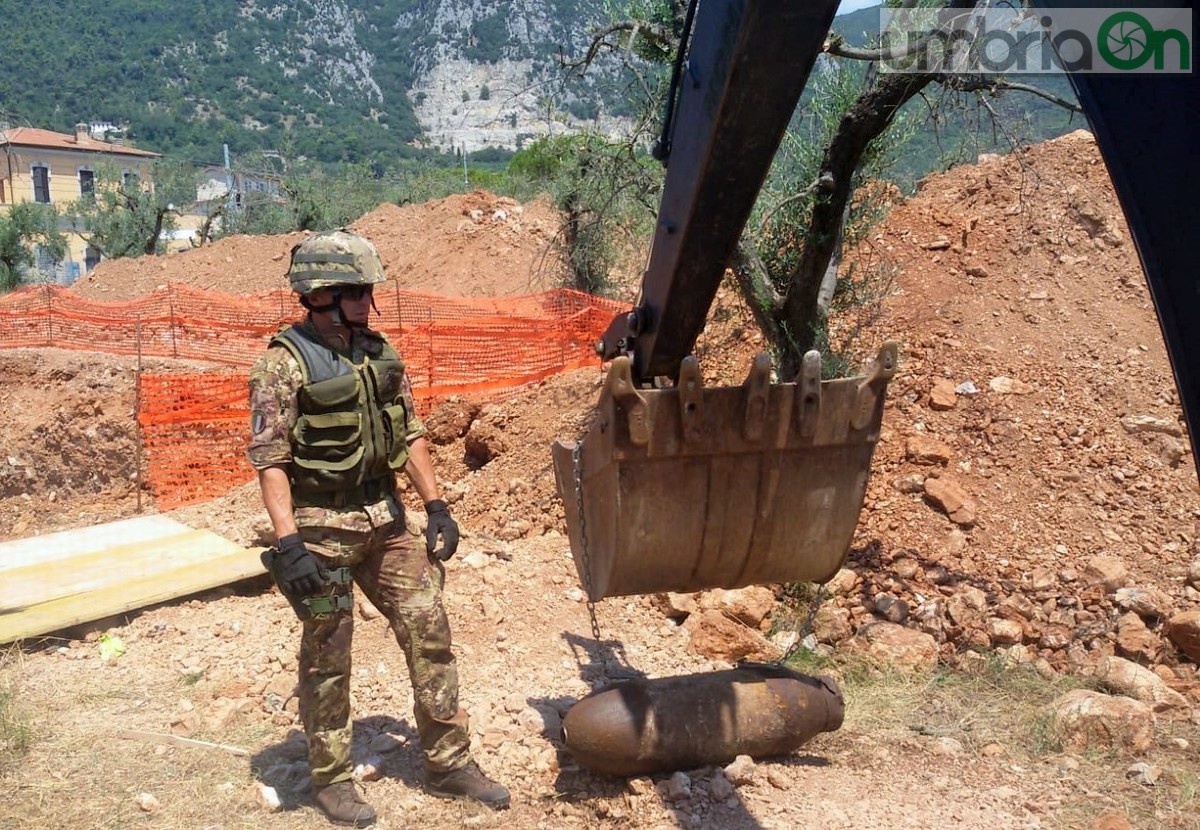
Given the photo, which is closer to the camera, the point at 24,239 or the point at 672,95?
the point at 672,95

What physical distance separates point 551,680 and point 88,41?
382 feet

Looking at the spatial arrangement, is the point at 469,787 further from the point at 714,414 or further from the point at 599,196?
the point at 599,196

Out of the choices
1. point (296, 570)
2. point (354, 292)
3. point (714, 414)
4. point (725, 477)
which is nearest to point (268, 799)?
point (296, 570)

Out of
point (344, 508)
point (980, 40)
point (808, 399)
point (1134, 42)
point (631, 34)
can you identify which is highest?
point (631, 34)

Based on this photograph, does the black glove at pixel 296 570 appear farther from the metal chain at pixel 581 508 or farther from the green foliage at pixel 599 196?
the green foliage at pixel 599 196

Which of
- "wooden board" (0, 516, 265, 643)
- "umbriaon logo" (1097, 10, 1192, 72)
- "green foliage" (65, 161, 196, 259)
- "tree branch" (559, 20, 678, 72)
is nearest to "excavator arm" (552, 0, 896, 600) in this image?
"umbriaon logo" (1097, 10, 1192, 72)

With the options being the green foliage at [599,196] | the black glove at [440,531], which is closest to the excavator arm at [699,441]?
the black glove at [440,531]

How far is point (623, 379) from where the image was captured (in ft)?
9.41

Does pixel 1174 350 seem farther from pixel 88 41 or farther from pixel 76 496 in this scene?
pixel 88 41

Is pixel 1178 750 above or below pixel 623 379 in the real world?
below

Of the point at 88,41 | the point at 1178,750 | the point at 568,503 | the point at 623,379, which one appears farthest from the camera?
the point at 88,41

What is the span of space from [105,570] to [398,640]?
3.26m

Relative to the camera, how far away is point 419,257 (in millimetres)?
21391

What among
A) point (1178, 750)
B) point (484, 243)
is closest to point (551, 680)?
point (1178, 750)
